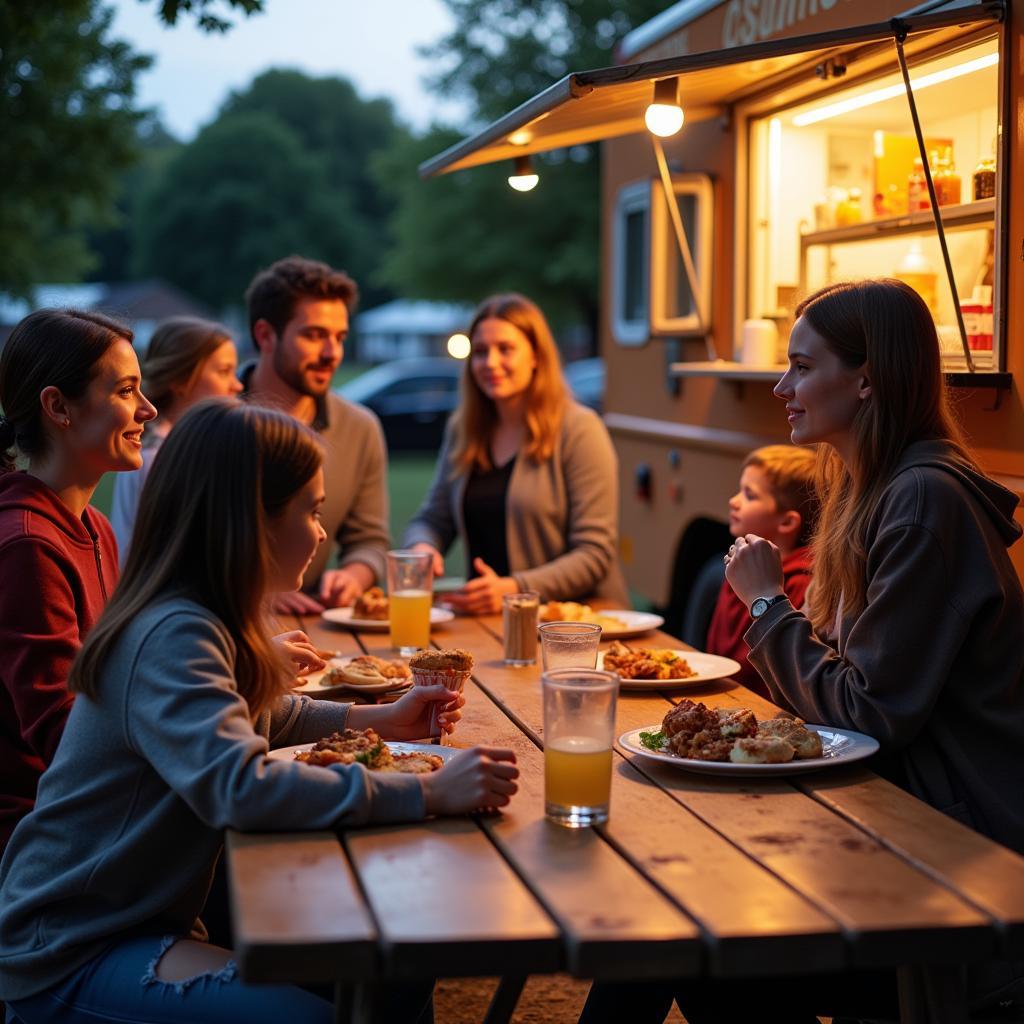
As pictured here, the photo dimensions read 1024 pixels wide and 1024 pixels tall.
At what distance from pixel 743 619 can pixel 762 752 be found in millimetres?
1643

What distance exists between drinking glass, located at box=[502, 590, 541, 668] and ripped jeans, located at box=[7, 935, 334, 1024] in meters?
1.36

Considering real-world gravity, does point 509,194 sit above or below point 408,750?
above

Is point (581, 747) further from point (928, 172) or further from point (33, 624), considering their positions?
point (928, 172)

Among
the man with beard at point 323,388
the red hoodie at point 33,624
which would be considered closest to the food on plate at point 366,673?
the red hoodie at point 33,624

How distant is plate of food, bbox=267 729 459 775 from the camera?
2246 millimetres

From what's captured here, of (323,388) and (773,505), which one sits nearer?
(773,505)

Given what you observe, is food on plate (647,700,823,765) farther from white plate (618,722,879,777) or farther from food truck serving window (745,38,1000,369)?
food truck serving window (745,38,1000,369)

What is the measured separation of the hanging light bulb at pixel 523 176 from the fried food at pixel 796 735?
2.35 meters

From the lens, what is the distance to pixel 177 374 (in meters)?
4.50

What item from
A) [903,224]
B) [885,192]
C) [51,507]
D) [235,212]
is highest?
[235,212]

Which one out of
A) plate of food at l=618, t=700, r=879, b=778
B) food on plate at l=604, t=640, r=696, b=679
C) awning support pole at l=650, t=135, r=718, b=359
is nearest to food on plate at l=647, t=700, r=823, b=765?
plate of food at l=618, t=700, r=879, b=778

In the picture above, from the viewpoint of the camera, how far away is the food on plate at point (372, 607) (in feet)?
13.2

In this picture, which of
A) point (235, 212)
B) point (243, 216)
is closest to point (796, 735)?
point (243, 216)

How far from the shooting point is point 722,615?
162 inches
